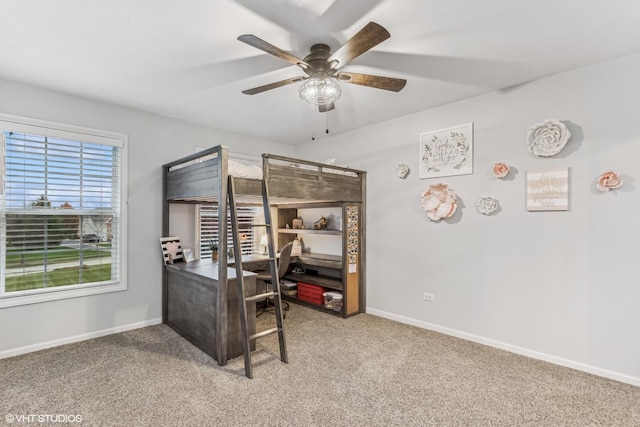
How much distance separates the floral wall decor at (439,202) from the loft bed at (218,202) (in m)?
0.94

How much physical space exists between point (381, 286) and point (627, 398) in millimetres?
2370

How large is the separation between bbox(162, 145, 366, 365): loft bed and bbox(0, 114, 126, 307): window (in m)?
0.56

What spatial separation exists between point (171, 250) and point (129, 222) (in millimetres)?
556

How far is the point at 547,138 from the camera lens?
2.84 metres

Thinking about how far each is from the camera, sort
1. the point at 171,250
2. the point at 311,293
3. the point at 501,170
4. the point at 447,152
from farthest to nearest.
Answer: the point at 311,293
the point at 171,250
the point at 447,152
the point at 501,170

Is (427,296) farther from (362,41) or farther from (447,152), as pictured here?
(362,41)

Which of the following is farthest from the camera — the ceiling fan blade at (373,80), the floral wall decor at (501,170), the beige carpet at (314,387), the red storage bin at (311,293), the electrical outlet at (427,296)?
the red storage bin at (311,293)

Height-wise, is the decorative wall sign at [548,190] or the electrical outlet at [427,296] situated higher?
the decorative wall sign at [548,190]

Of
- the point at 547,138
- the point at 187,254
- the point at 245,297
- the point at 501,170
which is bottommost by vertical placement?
the point at 245,297

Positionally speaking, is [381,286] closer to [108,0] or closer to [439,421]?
[439,421]

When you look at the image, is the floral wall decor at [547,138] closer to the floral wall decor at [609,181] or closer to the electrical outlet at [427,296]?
the floral wall decor at [609,181]

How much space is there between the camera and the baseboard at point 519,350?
2531mm

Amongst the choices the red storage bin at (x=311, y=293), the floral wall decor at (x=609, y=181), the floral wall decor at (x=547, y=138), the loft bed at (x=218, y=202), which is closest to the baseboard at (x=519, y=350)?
the loft bed at (x=218, y=202)

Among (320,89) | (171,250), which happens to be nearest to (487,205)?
(320,89)
